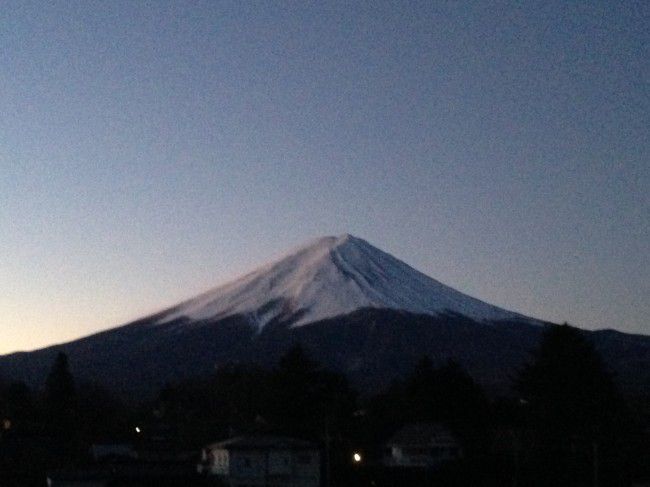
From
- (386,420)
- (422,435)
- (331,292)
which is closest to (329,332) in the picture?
(331,292)

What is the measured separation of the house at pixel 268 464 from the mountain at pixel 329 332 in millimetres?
66529

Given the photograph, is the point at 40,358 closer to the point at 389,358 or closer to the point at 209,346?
the point at 209,346

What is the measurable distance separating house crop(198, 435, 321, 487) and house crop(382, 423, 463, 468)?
3.64 metres

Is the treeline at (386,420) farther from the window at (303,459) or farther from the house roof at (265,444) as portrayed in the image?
the house roof at (265,444)

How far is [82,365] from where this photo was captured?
13212 cm

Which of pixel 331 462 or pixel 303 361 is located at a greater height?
pixel 303 361

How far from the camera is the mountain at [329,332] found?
12175 centimetres

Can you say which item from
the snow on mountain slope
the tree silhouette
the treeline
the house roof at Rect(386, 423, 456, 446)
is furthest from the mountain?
the tree silhouette

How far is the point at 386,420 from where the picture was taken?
51188 mm

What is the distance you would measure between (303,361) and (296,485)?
11.4 metres

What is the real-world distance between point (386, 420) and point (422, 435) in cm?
735

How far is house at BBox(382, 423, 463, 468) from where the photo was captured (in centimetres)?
4341

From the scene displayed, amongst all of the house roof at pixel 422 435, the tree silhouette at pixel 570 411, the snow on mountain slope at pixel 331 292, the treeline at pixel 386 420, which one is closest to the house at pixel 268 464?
the treeline at pixel 386 420

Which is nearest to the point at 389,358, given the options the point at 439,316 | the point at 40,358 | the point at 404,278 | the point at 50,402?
the point at 439,316
